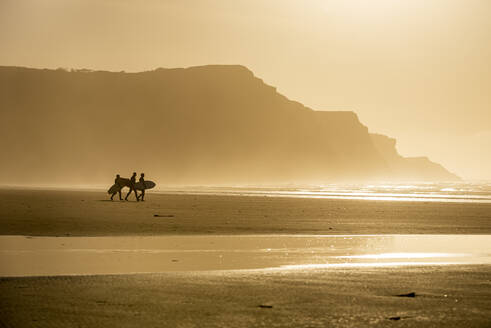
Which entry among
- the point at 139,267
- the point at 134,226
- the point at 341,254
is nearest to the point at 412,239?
the point at 341,254

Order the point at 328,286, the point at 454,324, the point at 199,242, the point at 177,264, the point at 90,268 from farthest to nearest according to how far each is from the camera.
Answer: the point at 199,242 < the point at 177,264 < the point at 90,268 < the point at 328,286 < the point at 454,324

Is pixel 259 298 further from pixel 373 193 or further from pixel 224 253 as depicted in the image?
pixel 373 193

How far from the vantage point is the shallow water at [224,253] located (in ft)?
52.1

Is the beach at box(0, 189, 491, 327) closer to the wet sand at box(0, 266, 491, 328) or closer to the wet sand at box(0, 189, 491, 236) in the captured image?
the wet sand at box(0, 266, 491, 328)

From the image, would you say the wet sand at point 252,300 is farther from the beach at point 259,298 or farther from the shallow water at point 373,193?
the shallow water at point 373,193

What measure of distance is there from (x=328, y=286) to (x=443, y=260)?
5.58 metres

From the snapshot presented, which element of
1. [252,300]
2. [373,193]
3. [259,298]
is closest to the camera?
[252,300]

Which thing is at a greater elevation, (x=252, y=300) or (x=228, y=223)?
(x=228, y=223)

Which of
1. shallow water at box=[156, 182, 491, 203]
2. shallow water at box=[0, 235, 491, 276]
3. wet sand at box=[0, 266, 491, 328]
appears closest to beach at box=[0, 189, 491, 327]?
wet sand at box=[0, 266, 491, 328]

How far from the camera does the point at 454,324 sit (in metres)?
9.98

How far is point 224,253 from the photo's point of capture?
63.2ft

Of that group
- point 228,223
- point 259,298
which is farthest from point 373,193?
point 259,298

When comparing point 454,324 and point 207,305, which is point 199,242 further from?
point 454,324

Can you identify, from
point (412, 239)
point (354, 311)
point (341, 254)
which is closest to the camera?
point (354, 311)
